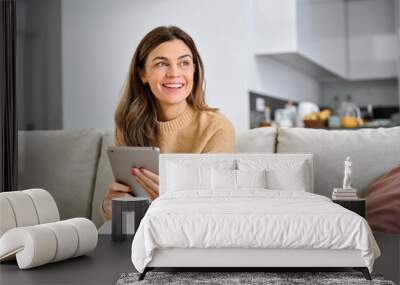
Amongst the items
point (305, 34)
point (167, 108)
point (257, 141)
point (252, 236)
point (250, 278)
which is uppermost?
point (305, 34)

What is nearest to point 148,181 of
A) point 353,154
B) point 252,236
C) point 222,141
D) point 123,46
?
point 222,141

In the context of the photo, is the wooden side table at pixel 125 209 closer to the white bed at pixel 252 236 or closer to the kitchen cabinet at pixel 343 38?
the white bed at pixel 252 236

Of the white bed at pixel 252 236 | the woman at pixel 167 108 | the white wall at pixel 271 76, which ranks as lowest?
the white bed at pixel 252 236

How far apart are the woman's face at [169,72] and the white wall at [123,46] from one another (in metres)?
0.65

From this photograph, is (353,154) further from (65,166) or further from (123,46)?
(123,46)

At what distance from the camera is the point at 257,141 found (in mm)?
4016

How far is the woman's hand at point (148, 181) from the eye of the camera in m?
4.12

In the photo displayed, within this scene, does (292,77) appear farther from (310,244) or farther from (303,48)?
(310,244)

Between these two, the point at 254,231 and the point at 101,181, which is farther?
the point at 101,181

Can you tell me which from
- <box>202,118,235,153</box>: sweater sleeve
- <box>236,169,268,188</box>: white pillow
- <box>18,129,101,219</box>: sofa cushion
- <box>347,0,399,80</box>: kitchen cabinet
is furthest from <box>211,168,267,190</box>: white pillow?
<box>347,0,399,80</box>: kitchen cabinet

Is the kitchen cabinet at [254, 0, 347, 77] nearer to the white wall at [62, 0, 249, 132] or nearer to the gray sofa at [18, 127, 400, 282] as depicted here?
the white wall at [62, 0, 249, 132]

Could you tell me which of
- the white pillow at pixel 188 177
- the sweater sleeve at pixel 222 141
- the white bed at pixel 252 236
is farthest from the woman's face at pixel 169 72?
the white bed at pixel 252 236

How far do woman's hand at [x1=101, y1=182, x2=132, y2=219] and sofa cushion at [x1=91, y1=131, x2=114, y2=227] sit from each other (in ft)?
0.17

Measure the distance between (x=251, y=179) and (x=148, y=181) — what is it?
2.97ft
